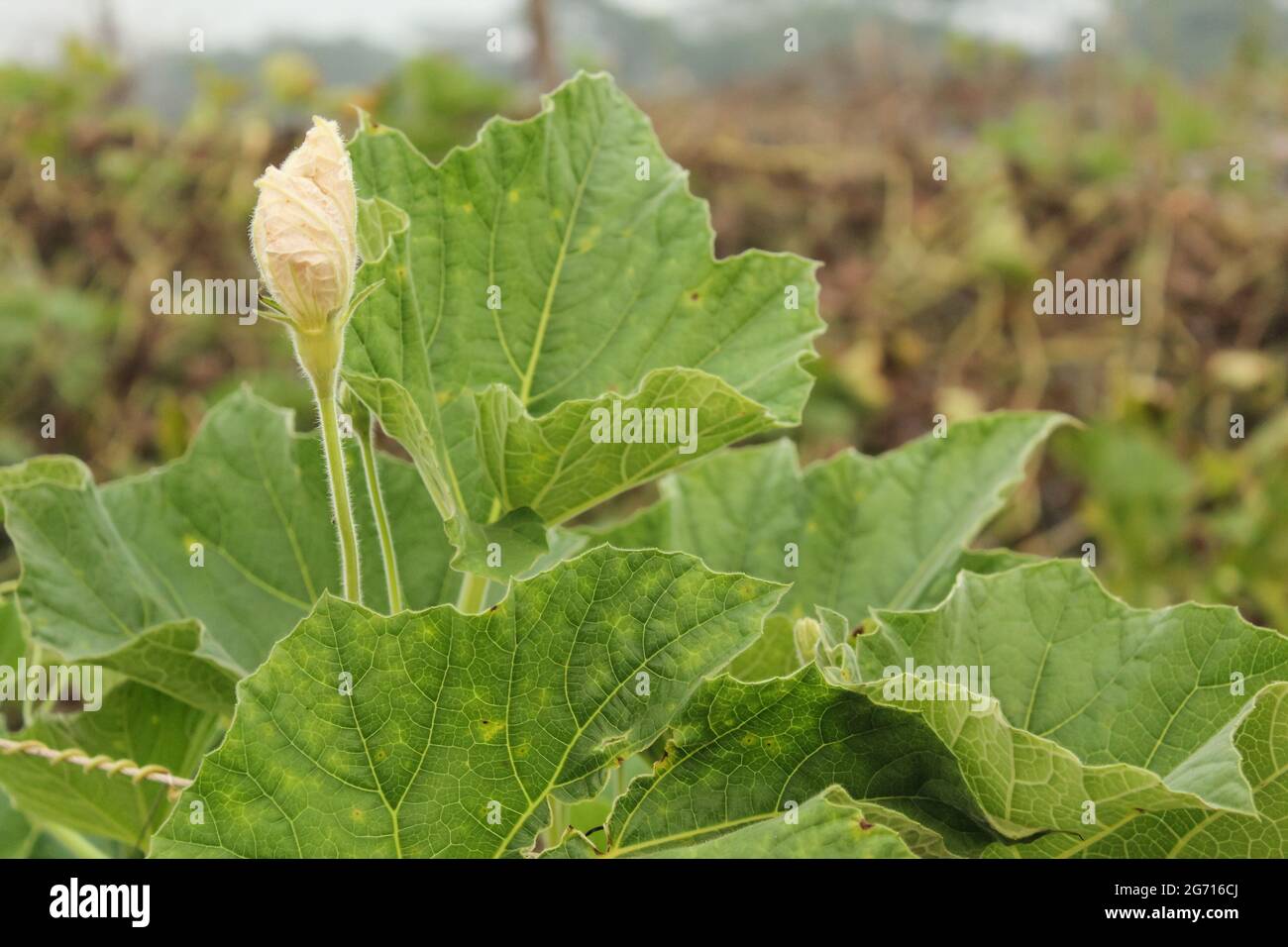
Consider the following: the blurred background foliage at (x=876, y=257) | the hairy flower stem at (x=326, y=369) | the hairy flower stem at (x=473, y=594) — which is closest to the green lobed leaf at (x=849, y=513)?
the hairy flower stem at (x=473, y=594)

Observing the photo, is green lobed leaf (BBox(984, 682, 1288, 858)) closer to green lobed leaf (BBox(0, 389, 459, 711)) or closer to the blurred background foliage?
green lobed leaf (BBox(0, 389, 459, 711))

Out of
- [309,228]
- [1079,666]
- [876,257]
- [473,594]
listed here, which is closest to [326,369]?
[309,228]

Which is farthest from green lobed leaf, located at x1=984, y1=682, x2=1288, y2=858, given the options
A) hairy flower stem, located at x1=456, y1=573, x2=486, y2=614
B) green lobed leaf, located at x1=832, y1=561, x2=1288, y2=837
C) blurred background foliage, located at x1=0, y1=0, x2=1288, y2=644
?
blurred background foliage, located at x1=0, y1=0, x2=1288, y2=644

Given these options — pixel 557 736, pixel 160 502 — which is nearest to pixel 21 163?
pixel 160 502

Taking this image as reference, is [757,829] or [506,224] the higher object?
[506,224]

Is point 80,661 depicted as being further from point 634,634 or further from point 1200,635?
point 1200,635

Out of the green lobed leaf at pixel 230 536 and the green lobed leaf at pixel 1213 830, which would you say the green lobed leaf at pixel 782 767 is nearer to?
the green lobed leaf at pixel 1213 830

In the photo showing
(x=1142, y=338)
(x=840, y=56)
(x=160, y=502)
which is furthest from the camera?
(x=840, y=56)
